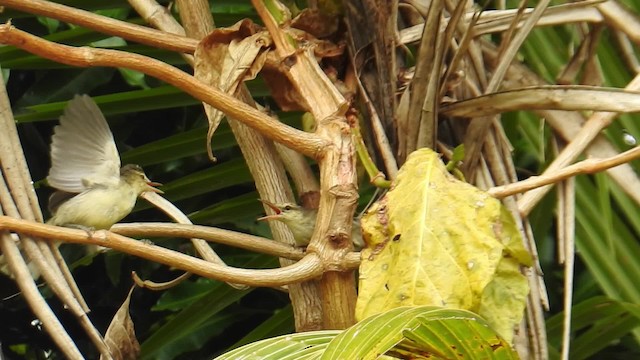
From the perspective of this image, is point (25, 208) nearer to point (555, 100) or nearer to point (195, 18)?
point (195, 18)

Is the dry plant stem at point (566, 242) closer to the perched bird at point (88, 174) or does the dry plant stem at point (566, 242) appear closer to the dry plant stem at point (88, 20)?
the dry plant stem at point (88, 20)

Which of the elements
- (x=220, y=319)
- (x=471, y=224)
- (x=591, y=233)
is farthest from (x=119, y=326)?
(x=220, y=319)

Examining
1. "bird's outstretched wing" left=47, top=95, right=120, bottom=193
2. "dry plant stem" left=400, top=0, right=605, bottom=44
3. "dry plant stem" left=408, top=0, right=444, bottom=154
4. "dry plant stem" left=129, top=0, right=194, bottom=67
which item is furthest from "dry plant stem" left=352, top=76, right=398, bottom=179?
"bird's outstretched wing" left=47, top=95, right=120, bottom=193

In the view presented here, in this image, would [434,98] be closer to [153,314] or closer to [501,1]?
[501,1]

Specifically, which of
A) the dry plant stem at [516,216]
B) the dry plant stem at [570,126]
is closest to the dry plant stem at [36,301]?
the dry plant stem at [516,216]

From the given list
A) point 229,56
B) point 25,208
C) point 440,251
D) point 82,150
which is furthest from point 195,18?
point 440,251

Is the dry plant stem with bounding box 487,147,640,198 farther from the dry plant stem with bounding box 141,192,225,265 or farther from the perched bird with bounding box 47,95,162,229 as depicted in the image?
the perched bird with bounding box 47,95,162,229

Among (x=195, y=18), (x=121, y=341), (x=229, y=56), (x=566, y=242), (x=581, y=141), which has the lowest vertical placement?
(x=121, y=341)
